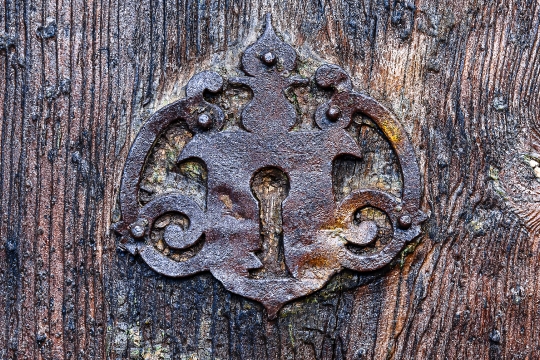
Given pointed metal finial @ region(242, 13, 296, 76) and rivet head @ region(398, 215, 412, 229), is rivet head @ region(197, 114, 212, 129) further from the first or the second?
rivet head @ region(398, 215, 412, 229)

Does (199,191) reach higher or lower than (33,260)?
higher

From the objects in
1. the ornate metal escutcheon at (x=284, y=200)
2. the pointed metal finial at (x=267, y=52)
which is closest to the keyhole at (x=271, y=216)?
the ornate metal escutcheon at (x=284, y=200)

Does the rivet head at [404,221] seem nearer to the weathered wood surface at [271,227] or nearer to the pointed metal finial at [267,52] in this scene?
the weathered wood surface at [271,227]

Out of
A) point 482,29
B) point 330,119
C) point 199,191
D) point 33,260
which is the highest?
point 482,29

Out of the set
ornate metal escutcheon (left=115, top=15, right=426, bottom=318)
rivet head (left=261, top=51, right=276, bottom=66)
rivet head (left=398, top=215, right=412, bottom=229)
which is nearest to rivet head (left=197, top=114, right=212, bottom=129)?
ornate metal escutcheon (left=115, top=15, right=426, bottom=318)

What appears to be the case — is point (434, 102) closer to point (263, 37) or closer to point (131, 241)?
point (263, 37)

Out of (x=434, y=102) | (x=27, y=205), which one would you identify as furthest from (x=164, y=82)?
(x=434, y=102)
